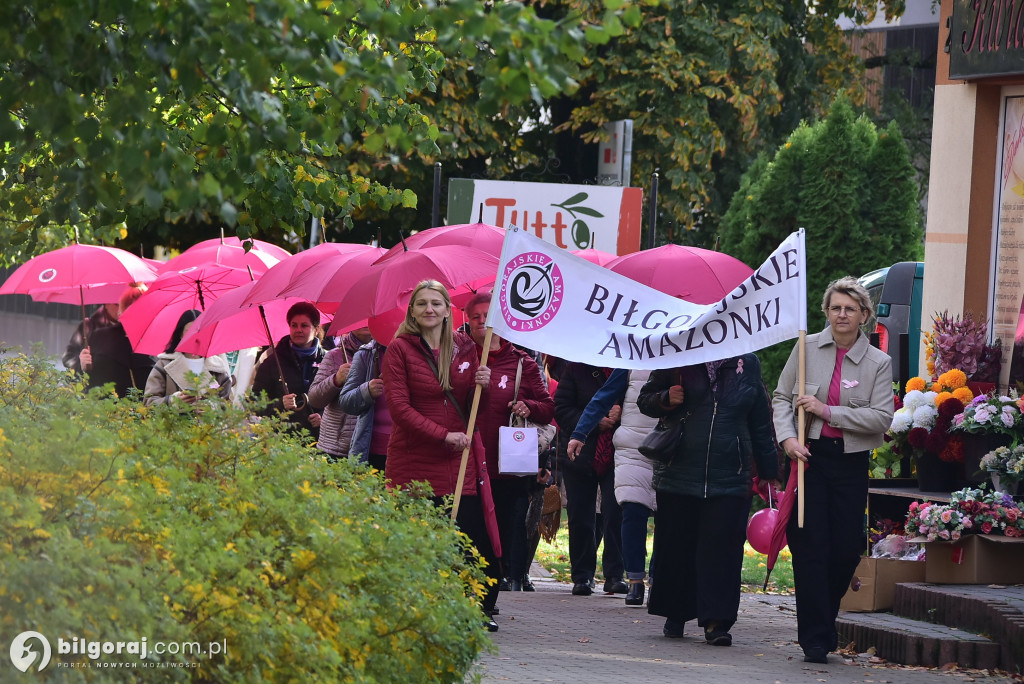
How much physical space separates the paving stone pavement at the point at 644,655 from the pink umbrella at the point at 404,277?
7.06ft

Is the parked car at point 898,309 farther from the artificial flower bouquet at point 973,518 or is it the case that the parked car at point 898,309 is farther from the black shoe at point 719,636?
the black shoe at point 719,636

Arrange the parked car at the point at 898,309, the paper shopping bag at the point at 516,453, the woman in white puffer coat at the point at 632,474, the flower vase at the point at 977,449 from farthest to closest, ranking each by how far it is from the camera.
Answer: the parked car at the point at 898,309, the woman in white puffer coat at the point at 632,474, the flower vase at the point at 977,449, the paper shopping bag at the point at 516,453

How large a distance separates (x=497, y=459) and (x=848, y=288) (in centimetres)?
249

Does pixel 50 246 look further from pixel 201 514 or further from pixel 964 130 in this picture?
pixel 201 514

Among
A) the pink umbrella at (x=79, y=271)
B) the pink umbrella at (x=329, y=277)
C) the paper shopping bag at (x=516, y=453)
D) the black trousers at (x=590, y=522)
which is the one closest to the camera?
the paper shopping bag at (x=516, y=453)

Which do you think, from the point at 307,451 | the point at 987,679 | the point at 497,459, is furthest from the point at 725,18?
the point at 307,451

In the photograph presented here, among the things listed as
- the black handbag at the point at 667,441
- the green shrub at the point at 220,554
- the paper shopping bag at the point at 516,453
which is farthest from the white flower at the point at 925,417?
the green shrub at the point at 220,554

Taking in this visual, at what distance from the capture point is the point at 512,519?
35.5ft

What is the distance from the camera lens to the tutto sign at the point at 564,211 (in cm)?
1395

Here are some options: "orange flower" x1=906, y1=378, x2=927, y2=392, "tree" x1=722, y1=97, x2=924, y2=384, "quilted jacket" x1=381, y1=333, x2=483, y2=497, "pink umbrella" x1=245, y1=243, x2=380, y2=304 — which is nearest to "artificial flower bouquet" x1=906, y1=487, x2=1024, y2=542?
"orange flower" x1=906, y1=378, x2=927, y2=392

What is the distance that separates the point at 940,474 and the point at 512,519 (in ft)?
9.70

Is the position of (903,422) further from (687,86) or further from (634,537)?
(687,86)

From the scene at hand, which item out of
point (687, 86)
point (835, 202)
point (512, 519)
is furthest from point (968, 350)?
point (835, 202)

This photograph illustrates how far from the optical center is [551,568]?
13820mm
